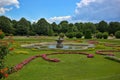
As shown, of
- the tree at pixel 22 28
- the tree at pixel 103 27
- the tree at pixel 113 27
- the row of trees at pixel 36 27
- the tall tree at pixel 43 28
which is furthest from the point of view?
the tree at pixel 103 27

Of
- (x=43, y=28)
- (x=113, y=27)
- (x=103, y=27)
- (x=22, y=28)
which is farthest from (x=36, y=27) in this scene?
(x=113, y=27)

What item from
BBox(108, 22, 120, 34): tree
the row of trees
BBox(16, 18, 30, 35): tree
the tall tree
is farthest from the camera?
BBox(108, 22, 120, 34): tree

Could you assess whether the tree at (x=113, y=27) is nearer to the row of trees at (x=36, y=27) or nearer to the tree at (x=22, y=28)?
the row of trees at (x=36, y=27)

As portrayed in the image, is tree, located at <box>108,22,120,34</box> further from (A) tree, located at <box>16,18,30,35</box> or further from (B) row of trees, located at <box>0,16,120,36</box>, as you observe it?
(A) tree, located at <box>16,18,30,35</box>

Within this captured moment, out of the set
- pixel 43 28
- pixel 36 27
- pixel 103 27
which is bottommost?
pixel 43 28

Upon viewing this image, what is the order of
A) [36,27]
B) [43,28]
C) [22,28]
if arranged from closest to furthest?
[22,28]
[43,28]
[36,27]

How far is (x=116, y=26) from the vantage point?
7412 cm

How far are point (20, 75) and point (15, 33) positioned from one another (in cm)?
5720

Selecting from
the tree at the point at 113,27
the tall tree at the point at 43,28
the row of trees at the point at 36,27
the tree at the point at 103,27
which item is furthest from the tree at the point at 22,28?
the tree at the point at 113,27

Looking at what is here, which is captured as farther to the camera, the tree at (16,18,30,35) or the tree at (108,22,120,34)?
the tree at (108,22,120,34)

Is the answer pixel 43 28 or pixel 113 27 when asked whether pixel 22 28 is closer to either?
pixel 43 28

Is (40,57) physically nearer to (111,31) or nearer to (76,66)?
(76,66)

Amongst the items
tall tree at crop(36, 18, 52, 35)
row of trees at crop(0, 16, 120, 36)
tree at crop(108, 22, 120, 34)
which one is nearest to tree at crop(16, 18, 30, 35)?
row of trees at crop(0, 16, 120, 36)

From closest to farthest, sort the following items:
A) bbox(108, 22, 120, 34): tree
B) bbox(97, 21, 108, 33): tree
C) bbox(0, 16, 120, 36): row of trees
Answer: bbox(0, 16, 120, 36): row of trees < bbox(108, 22, 120, 34): tree < bbox(97, 21, 108, 33): tree
